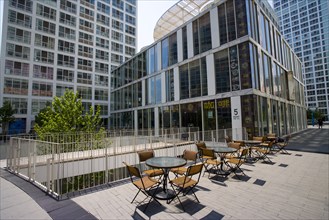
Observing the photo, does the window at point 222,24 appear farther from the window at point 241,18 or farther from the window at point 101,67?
the window at point 101,67

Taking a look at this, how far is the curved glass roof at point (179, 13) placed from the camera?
19.7 m

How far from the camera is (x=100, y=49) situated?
35781 millimetres

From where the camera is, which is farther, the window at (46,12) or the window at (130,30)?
the window at (130,30)

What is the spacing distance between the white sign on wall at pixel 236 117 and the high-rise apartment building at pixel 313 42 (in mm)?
78456

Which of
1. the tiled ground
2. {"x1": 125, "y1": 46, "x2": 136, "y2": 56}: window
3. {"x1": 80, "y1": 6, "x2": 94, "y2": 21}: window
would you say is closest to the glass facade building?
the tiled ground

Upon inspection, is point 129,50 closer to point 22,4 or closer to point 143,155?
point 22,4

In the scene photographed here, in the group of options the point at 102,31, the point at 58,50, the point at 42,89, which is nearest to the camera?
the point at 42,89

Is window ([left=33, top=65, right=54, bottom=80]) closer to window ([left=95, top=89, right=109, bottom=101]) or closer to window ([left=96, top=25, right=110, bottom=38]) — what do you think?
window ([left=95, top=89, right=109, bottom=101])

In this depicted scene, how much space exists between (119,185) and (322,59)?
→ 317 ft

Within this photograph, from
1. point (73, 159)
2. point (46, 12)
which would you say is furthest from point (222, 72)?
point (46, 12)

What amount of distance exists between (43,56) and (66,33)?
6.52 meters

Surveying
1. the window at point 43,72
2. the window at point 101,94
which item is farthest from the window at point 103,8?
the window at point 101,94

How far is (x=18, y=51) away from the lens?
26.0m

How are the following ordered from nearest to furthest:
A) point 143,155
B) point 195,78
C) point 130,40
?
point 143,155 < point 195,78 < point 130,40
